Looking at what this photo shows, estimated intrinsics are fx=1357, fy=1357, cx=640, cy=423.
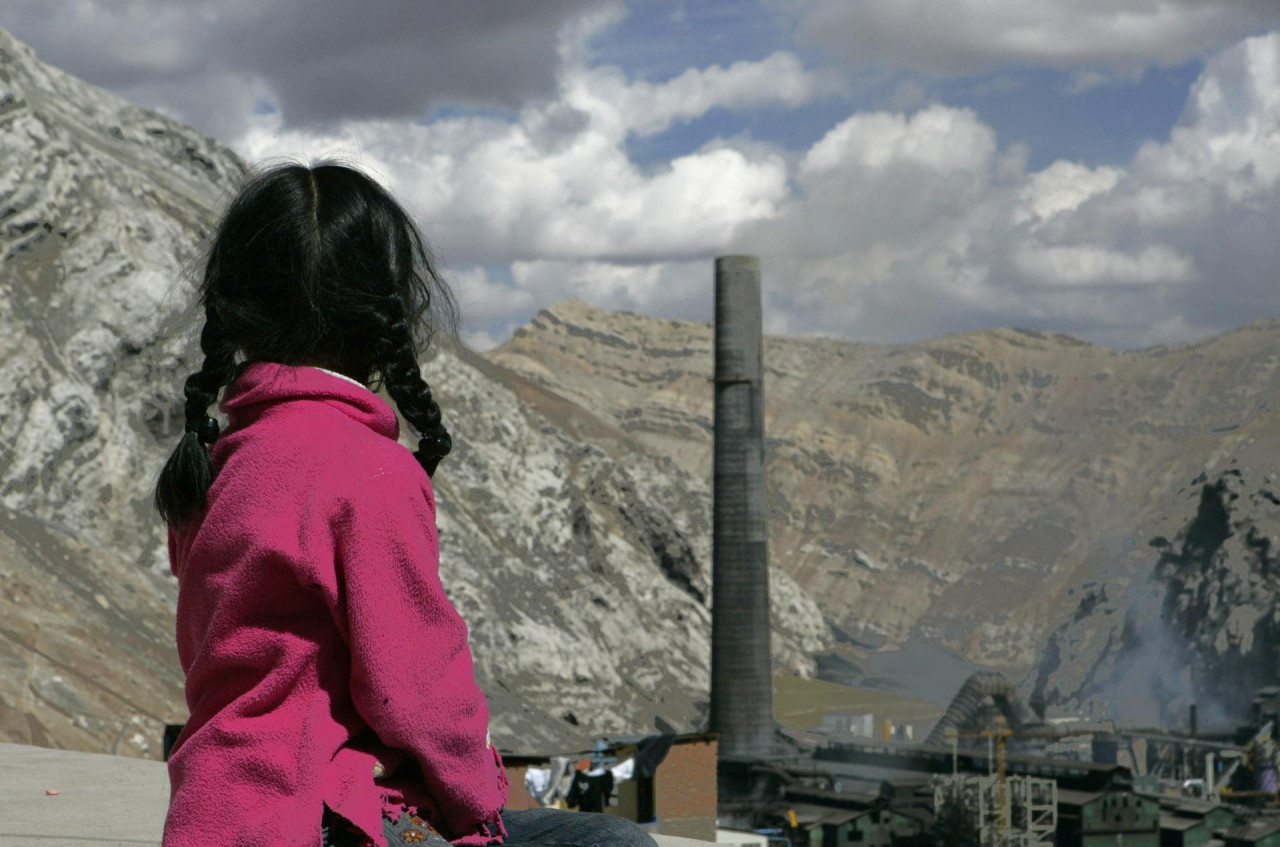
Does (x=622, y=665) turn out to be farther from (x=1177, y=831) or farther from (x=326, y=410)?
(x=326, y=410)

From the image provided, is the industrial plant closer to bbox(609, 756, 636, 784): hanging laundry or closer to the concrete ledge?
bbox(609, 756, 636, 784): hanging laundry

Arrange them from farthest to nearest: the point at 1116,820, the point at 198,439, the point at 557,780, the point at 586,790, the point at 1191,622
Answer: the point at 1191,622 < the point at 1116,820 < the point at 586,790 < the point at 557,780 < the point at 198,439

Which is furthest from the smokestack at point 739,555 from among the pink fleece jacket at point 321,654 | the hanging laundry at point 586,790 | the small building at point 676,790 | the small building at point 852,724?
the pink fleece jacket at point 321,654

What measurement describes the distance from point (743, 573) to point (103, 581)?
437 inches

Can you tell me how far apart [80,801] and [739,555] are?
19119mm

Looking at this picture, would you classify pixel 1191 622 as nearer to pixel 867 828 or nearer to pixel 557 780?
pixel 867 828

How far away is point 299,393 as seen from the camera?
193 centimetres

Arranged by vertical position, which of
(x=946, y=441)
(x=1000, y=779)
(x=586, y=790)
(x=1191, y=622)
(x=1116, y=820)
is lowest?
(x=1116, y=820)

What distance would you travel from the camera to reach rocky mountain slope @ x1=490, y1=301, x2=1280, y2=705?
97.2m

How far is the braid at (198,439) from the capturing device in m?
1.99

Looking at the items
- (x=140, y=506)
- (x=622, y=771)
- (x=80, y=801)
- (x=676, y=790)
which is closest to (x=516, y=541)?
(x=140, y=506)

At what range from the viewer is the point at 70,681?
58.7 ft

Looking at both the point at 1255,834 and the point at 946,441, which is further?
the point at 946,441

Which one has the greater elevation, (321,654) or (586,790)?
(321,654)
